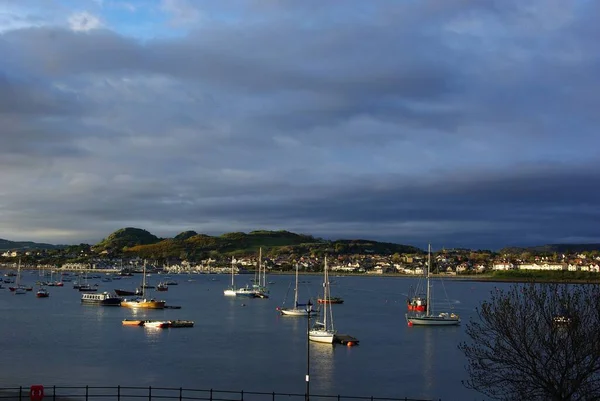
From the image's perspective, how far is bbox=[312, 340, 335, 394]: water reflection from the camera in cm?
4588

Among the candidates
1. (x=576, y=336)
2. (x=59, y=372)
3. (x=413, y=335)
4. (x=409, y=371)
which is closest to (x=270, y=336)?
(x=413, y=335)

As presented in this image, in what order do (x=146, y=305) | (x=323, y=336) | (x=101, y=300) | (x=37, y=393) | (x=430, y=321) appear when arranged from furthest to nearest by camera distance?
(x=101, y=300)
(x=146, y=305)
(x=430, y=321)
(x=323, y=336)
(x=37, y=393)

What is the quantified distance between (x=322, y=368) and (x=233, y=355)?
412 inches

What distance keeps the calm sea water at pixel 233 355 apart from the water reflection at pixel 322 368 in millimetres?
75

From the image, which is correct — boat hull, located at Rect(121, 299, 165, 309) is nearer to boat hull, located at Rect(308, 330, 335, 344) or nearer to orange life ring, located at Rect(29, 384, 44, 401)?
boat hull, located at Rect(308, 330, 335, 344)

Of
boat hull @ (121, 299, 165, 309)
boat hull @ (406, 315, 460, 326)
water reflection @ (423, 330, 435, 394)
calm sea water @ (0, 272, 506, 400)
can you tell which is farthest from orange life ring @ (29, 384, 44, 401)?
boat hull @ (121, 299, 165, 309)

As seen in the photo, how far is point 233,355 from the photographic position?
6119 cm

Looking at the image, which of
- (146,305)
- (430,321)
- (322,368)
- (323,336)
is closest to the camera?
(322,368)

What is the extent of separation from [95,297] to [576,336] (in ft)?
375

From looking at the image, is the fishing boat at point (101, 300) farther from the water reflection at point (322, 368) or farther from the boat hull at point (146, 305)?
the water reflection at point (322, 368)

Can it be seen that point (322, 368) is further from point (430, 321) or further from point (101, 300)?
point (101, 300)

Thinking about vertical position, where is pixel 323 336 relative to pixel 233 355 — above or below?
above

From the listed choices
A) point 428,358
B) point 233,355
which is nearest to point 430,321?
point 428,358

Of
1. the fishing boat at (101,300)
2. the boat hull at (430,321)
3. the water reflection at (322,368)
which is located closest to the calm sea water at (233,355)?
the water reflection at (322,368)
